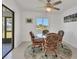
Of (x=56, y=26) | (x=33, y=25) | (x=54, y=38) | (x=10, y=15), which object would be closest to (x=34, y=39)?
(x=54, y=38)

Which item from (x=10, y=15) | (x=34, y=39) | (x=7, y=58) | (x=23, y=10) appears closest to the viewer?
(x=7, y=58)

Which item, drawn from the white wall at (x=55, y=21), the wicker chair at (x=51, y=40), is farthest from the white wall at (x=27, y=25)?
the wicker chair at (x=51, y=40)

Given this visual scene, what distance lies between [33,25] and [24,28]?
810mm

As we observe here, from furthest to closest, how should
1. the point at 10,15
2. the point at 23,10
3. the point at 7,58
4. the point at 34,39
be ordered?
the point at 23,10 < the point at 10,15 < the point at 34,39 < the point at 7,58

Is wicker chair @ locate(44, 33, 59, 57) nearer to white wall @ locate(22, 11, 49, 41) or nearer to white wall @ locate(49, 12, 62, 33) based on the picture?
white wall @ locate(22, 11, 49, 41)

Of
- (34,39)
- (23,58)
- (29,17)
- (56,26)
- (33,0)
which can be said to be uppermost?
(33,0)

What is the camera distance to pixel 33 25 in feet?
34.7

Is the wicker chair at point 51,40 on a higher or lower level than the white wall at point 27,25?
lower

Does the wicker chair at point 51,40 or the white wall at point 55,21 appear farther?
the white wall at point 55,21

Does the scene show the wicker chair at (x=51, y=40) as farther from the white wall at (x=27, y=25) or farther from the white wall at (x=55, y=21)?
the white wall at (x=55, y=21)

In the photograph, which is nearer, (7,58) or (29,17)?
(7,58)

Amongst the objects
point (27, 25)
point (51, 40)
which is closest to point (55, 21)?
point (27, 25)

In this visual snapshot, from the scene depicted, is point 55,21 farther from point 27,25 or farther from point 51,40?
point 51,40

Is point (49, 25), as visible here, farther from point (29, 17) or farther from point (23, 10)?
point (23, 10)
